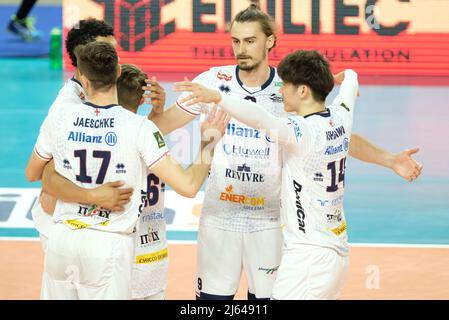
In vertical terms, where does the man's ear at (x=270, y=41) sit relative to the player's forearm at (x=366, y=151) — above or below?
above

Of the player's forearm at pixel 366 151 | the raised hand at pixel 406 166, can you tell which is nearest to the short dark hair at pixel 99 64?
the player's forearm at pixel 366 151

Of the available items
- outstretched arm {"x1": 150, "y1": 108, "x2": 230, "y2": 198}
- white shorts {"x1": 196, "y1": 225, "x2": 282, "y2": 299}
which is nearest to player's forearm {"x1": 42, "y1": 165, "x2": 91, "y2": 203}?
outstretched arm {"x1": 150, "y1": 108, "x2": 230, "y2": 198}

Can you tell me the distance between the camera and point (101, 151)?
617 centimetres

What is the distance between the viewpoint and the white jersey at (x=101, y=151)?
618 centimetres

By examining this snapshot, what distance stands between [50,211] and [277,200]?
5.81 feet

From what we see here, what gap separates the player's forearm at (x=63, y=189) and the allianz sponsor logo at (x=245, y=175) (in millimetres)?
1508

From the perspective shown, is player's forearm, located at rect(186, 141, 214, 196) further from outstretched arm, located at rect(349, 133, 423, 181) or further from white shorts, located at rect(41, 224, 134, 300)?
outstretched arm, located at rect(349, 133, 423, 181)

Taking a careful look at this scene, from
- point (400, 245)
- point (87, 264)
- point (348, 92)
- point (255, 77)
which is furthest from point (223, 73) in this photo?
point (400, 245)

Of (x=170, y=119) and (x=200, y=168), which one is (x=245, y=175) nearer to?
(x=170, y=119)

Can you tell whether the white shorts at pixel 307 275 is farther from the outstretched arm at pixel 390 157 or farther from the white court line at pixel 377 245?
the white court line at pixel 377 245

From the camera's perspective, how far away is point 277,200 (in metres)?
7.33

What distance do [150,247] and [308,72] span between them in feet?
6.20

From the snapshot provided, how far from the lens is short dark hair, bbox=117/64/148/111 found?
7.04 m

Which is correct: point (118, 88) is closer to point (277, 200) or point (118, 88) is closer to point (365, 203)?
point (277, 200)
